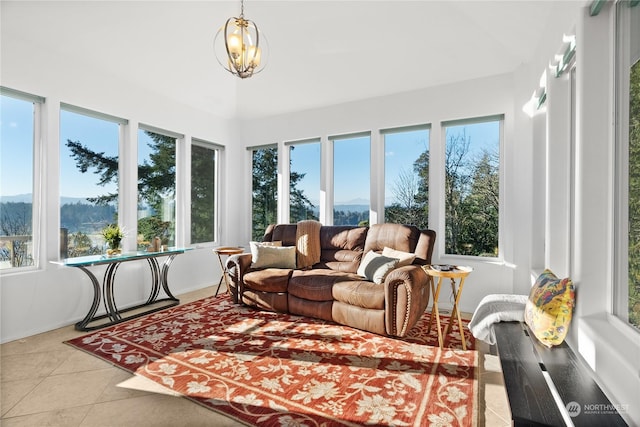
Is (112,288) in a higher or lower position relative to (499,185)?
lower

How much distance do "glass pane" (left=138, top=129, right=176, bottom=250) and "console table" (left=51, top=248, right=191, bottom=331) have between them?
453mm

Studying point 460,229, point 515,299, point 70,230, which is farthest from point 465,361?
point 70,230

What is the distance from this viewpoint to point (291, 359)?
103 inches

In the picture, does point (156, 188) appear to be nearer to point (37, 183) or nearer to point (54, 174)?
point (54, 174)

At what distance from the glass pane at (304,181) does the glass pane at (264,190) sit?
12.6 inches

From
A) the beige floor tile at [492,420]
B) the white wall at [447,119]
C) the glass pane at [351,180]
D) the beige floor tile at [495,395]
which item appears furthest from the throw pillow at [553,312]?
the glass pane at [351,180]

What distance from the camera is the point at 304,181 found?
5383 millimetres

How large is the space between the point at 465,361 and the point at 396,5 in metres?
3.37

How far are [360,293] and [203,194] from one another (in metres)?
3.36

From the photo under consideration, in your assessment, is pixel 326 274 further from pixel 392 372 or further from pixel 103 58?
pixel 103 58

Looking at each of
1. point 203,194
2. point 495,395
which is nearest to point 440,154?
point 495,395

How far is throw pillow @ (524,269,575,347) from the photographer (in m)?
1.87

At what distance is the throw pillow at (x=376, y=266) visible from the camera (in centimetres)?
334

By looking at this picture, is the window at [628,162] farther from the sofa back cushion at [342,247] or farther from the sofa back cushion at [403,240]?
the sofa back cushion at [342,247]
